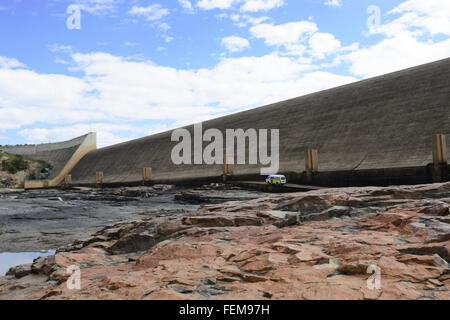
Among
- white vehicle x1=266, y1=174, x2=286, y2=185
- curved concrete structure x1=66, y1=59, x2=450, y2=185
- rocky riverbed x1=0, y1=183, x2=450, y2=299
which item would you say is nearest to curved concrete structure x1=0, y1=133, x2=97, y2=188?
curved concrete structure x1=66, y1=59, x2=450, y2=185

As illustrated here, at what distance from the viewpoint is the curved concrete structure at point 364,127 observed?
18938 millimetres

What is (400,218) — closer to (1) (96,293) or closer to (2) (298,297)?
(2) (298,297)

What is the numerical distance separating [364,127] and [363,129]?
7.9 inches

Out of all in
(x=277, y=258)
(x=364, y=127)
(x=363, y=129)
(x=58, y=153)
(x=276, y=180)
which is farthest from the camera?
(x=58, y=153)

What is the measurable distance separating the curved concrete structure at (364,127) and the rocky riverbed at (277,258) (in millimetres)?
13364

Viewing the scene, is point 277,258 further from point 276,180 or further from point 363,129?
point 363,129

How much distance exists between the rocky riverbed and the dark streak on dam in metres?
13.1

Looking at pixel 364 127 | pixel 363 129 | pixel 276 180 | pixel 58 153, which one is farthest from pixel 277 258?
pixel 58 153

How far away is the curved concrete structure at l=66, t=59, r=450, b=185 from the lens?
62.1 feet

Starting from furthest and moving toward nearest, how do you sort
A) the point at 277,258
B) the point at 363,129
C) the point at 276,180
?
1. the point at 363,129
2. the point at 276,180
3. the point at 277,258

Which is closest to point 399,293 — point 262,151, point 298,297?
point 298,297

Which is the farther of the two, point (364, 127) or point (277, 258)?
point (364, 127)

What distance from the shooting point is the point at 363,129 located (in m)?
22.8

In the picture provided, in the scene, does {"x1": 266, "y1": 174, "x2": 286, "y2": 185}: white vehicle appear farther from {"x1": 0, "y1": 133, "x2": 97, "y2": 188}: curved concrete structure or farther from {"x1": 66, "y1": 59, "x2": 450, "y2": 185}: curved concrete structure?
{"x1": 0, "y1": 133, "x2": 97, "y2": 188}: curved concrete structure
